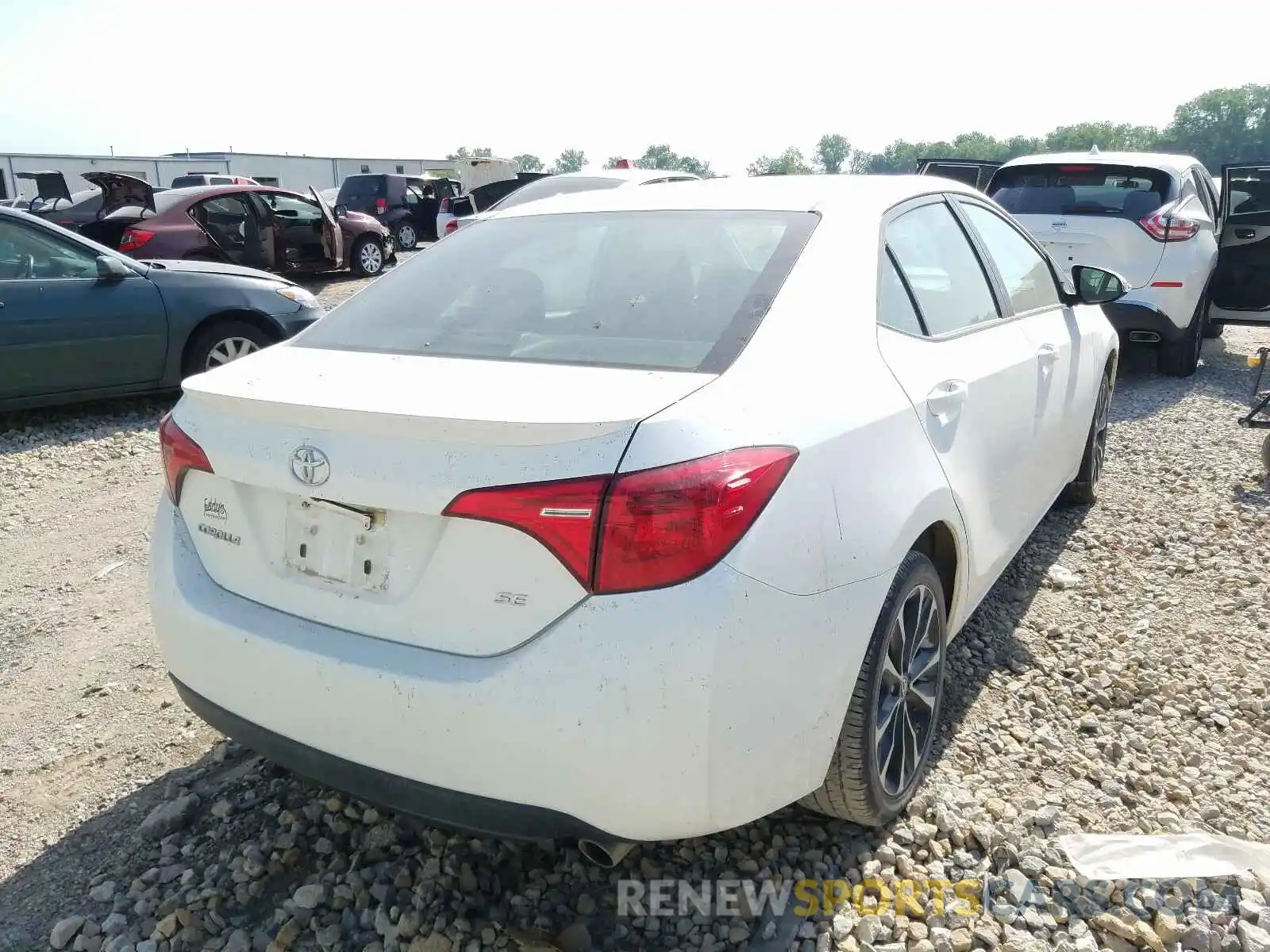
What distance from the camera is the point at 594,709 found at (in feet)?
5.71

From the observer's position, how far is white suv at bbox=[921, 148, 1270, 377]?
7480 mm

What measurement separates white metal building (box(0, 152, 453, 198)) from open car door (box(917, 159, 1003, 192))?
2869 cm

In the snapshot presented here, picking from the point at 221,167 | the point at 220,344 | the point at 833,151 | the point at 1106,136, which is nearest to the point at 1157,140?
the point at 1106,136

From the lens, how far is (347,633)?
6.44 ft

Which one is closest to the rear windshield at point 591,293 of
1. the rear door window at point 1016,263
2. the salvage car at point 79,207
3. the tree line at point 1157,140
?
the rear door window at point 1016,263

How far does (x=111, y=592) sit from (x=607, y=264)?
2.81 metres

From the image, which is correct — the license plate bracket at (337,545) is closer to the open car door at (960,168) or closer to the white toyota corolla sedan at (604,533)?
the white toyota corolla sedan at (604,533)

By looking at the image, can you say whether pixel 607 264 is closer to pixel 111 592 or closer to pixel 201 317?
pixel 111 592

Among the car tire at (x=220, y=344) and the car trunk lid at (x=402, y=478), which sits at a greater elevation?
the car trunk lid at (x=402, y=478)

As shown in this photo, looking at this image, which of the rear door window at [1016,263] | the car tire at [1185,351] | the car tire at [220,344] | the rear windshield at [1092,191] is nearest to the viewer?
the rear door window at [1016,263]

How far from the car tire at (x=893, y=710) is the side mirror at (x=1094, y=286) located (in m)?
2.18

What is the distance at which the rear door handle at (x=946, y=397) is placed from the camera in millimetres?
2453

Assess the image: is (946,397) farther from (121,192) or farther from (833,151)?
(833,151)

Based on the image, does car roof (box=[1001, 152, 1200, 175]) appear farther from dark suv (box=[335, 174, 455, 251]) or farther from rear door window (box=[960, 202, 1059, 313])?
dark suv (box=[335, 174, 455, 251])
